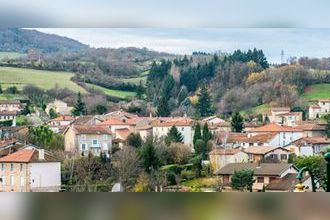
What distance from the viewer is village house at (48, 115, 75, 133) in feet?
11.4

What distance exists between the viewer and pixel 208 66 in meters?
3.34

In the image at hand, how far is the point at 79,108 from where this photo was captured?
3.47 meters

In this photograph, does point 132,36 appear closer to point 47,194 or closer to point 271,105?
point 271,105

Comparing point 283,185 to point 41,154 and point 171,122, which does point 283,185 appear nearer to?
point 171,122

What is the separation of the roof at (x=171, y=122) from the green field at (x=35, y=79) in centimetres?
48

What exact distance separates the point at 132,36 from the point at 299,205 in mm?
1971

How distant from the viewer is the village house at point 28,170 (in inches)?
118

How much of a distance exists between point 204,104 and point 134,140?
46cm

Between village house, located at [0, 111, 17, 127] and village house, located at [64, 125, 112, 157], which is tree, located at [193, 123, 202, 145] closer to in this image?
village house, located at [64, 125, 112, 157]

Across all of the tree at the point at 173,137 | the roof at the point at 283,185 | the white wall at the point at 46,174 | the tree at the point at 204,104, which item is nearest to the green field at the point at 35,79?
the white wall at the point at 46,174

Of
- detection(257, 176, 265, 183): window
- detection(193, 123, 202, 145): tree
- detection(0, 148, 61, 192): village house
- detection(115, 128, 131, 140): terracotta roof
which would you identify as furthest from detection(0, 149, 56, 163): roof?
detection(257, 176, 265, 183): window

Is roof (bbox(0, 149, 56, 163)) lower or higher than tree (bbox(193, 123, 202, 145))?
lower

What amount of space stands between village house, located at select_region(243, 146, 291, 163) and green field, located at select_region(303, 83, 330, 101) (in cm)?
38
